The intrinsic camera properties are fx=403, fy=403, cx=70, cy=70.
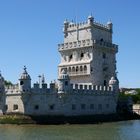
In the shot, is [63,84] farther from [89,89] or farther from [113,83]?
[113,83]

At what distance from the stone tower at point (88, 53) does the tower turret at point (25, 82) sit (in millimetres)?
16327

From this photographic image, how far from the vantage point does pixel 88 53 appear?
6894cm

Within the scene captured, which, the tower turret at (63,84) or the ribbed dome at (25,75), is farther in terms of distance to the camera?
the tower turret at (63,84)

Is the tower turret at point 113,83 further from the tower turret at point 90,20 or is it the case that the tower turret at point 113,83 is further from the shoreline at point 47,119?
the tower turret at point 90,20

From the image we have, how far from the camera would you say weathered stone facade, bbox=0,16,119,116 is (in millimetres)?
55188

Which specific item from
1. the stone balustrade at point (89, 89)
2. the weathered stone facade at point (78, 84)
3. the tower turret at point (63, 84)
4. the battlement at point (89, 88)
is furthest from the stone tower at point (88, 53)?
the tower turret at point (63, 84)

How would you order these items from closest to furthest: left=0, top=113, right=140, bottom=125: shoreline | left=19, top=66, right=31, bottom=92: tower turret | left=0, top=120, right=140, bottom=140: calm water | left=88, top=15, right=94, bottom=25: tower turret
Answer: left=0, top=120, right=140, bottom=140: calm water, left=0, top=113, right=140, bottom=125: shoreline, left=19, top=66, right=31, bottom=92: tower turret, left=88, top=15, right=94, bottom=25: tower turret

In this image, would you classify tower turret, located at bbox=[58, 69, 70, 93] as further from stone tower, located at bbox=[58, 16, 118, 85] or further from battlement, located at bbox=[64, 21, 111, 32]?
battlement, located at bbox=[64, 21, 111, 32]

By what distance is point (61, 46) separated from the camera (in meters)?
72.2

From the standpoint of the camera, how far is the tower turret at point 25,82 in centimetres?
5419

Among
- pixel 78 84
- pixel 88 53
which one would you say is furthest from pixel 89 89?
pixel 88 53

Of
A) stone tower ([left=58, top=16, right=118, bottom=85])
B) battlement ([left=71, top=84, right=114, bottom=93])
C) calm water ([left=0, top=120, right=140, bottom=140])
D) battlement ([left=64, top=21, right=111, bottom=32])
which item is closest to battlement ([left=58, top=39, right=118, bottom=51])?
stone tower ([left=58, top=16, right=118, bottom=85])

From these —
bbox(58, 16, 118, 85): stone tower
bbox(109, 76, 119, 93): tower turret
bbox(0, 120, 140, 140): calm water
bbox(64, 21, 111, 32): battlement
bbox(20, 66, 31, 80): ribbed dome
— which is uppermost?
bbox(64, 21, 111, 32): battlement

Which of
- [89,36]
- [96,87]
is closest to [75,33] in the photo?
[89,36]
